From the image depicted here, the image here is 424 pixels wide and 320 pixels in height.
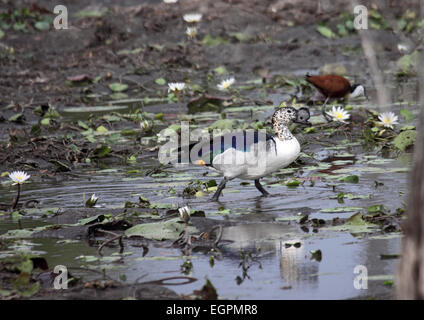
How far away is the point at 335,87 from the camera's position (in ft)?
36.5

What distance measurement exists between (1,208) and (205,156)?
73.5 inches

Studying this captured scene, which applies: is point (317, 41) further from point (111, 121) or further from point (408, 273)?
point (408, 273)

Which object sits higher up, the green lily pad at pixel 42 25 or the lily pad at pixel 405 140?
the green lily pad at pixel 42 25

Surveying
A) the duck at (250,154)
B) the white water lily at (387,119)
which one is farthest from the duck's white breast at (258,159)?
the white water lily at (387,119)

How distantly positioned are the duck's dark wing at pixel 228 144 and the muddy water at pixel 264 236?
41 cm

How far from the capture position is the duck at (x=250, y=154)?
280 inches

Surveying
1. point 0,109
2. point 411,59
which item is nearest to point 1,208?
point 0,109

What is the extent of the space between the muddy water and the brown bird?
218 cm

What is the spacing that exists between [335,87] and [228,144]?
14.0 feet

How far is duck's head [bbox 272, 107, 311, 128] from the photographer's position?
7.51 metres

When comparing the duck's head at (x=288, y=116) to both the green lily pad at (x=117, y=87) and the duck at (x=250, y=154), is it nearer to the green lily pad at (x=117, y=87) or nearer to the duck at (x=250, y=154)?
the duck at (x=250, y=154)

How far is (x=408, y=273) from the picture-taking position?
3318 millimetres

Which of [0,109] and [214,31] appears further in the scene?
[214,31]
